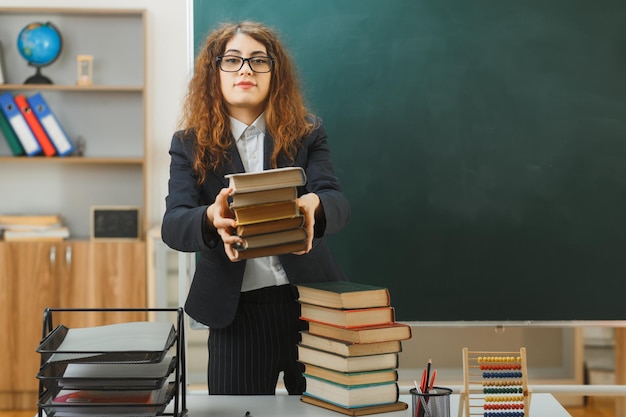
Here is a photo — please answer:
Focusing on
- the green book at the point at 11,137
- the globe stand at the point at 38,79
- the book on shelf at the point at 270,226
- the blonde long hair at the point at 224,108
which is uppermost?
the globe stand at the point at 38,79

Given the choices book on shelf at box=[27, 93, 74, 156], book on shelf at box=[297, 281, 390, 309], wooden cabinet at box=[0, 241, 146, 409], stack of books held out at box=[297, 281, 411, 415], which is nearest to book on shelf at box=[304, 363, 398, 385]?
stack of books held out at box=[297, 281, 411, 415]

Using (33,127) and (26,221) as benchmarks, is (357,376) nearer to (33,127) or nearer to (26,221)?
(26,221)

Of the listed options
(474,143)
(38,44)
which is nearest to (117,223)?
(38,44)

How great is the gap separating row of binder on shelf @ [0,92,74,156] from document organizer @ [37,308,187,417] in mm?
2967

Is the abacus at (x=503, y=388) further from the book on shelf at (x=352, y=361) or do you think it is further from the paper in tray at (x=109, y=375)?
the paper in tray at (x=109, y=375)

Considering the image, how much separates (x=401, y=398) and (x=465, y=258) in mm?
992

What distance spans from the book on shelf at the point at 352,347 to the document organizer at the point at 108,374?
0.28 m

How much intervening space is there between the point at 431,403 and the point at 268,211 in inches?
18.5

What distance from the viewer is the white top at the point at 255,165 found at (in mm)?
1919

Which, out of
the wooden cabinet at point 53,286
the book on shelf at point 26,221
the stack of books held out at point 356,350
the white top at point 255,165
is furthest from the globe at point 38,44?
the stack of books held out at point 356,350

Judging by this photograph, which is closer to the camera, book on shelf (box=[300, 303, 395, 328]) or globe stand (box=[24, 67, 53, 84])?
book on shelf (box=[300, 303, 395, 328])

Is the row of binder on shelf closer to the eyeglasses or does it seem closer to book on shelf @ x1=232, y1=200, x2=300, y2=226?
the eyeglasses

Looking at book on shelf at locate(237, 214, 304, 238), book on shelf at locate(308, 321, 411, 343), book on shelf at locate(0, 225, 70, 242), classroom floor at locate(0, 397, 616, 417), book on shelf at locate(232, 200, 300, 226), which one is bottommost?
classroom floor at locate(0, 397, 616, 417)

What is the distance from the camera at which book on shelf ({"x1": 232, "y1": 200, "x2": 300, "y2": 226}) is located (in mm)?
1545
